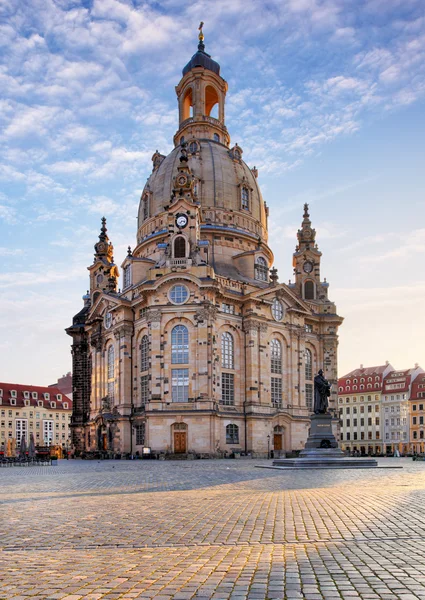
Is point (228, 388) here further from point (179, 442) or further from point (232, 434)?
point (179, 442)

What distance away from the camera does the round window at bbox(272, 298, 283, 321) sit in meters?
74.1

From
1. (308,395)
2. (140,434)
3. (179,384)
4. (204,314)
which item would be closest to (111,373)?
(140,434)

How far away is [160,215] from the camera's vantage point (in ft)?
266

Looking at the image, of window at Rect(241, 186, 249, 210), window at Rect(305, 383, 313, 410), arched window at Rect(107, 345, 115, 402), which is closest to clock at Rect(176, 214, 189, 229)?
window at Rect(241, 186, 249, 210)

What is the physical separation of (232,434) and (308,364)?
57.5ft

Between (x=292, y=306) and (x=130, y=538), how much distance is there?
6569 centimetres

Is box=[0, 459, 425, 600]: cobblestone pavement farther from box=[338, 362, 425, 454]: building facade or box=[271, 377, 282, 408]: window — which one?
box=[338, 362, 425, 454]: building facade

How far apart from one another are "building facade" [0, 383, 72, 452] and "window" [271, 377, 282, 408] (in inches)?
1923

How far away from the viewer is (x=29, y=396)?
378ft

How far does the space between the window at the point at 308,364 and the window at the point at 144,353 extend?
825 inches

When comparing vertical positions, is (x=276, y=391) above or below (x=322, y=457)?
above

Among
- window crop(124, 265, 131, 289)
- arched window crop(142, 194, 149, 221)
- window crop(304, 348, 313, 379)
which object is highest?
arched window crop(142, 194, 149, 221)

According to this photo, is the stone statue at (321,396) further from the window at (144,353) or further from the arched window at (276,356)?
the arched window at (276,356)

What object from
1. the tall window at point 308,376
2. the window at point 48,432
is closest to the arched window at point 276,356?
the tall window at point 308,376
